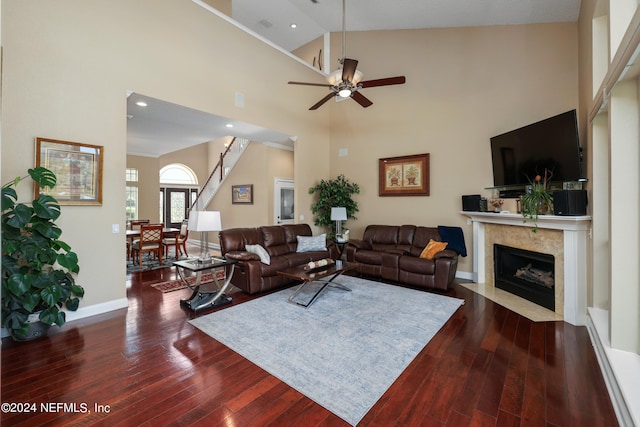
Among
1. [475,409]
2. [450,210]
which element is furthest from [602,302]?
[450,210]

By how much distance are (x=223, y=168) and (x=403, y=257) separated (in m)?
6.22

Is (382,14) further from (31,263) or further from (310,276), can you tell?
(31,263)

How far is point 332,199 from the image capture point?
6.70 meters

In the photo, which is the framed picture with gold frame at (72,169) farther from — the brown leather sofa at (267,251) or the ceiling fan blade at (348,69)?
the ceiling fan blade at (348,69)

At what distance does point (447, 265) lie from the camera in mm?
4543

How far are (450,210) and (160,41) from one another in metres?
5.62

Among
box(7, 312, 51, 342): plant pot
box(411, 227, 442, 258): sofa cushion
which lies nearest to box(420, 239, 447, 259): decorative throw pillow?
box(411, 227, 442, 258): sofa cushion

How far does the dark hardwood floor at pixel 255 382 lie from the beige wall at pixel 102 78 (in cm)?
115

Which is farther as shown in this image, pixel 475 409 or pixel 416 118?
pixel 416 118

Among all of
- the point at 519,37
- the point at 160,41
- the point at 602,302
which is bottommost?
the point at 602,302

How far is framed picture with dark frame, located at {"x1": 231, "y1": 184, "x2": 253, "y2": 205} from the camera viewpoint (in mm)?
7732

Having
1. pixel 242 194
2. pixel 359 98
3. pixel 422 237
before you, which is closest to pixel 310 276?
pixel 422 237

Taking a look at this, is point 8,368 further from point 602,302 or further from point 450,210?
point 450,210

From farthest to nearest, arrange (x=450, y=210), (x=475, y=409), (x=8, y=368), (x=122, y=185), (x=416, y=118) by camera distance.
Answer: (x=416, y=118) → (x=450, y=210) → (x=122, y=185) → (x=8, y=368) → (x=475, y=409)
